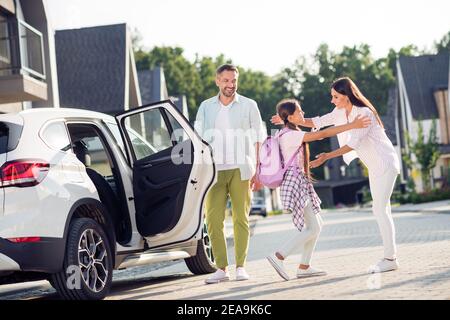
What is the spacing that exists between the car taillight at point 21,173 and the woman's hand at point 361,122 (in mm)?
3130

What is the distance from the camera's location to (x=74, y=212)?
27.3ft

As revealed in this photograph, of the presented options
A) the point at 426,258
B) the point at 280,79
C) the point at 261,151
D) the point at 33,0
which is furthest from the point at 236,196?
the point at 280,79

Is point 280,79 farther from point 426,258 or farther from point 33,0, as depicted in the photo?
point 426,258

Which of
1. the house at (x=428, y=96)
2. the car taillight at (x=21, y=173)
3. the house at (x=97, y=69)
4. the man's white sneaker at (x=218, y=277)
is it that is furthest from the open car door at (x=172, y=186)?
the house at (x=428, y=96)

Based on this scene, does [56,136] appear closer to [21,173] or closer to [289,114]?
[21,173]

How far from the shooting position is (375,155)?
9.48 m

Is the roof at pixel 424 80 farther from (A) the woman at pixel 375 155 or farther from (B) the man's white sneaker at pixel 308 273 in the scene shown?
(B) the man's white sneaker at pixel 308 273

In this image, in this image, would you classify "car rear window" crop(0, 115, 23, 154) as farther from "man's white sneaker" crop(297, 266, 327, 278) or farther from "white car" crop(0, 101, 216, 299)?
"man's white sneaker" crop(297, 266, 327, 278)

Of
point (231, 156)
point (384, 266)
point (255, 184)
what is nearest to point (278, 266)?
point (255, 184)

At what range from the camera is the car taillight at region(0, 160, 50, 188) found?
756 cm

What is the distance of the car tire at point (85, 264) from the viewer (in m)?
7.95

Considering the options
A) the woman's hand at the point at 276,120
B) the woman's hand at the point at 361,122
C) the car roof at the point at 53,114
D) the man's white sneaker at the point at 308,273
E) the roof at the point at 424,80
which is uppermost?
the roof at the point at 424,80

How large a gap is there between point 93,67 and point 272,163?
25.7 m

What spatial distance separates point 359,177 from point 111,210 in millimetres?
96160
